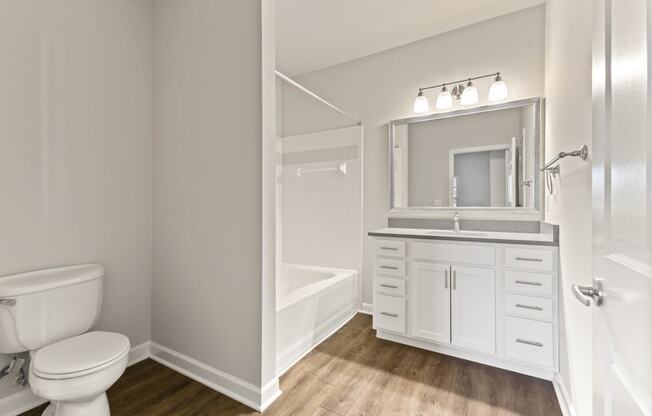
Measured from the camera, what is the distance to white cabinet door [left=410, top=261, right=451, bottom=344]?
213 cm

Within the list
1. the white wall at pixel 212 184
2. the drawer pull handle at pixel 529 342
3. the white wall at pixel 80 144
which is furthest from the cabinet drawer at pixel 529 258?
the white wall at pixel 80 144

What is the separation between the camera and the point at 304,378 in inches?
73.2

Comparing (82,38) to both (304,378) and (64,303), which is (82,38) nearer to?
(64,303)

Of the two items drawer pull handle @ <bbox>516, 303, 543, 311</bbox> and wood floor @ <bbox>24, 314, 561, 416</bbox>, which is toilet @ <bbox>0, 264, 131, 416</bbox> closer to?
wood floor @ <bbox>24, 314, 561, 416</bbox>

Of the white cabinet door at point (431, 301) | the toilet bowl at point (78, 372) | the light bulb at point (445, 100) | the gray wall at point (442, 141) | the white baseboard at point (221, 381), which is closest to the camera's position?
A: the toilet bowl at point (78, 372)

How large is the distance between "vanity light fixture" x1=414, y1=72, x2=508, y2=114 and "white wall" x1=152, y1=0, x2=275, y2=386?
5.15 feet

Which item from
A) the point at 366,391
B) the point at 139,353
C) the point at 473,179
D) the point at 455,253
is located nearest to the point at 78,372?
the point at 139,353

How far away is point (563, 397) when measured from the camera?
161cm

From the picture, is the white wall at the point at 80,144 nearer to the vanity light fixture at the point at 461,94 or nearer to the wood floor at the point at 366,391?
the wood floor at the point at 366,391

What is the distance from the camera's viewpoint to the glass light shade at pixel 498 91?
234 centimetres

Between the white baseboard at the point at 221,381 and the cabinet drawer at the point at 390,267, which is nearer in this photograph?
the white baseboard at the point at 221,381

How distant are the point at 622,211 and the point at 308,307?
1.93m

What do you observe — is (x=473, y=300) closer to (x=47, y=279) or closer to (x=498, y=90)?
(x=498, y=90)

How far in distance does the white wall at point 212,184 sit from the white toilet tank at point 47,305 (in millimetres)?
459
